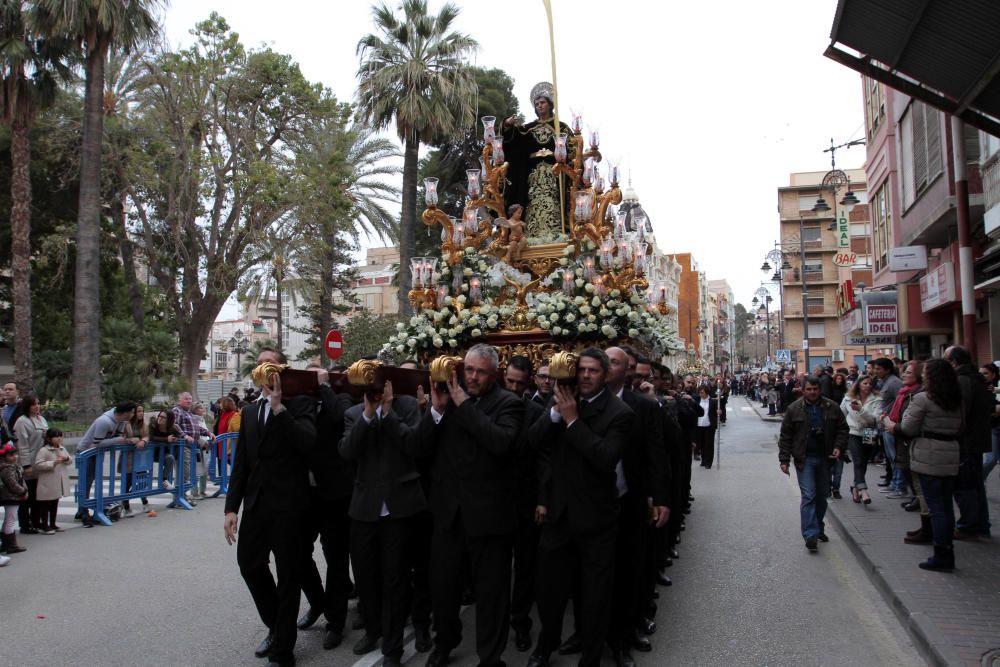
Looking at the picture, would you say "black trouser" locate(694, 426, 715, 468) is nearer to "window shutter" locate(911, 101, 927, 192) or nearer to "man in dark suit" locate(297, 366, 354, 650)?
"window shutter" locate(911, 101, 927, 192)

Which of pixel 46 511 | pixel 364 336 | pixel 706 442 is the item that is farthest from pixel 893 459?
pixel 364 336

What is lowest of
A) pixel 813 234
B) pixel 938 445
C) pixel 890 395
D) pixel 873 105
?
pixel 938 445

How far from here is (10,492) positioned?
8.12 meters

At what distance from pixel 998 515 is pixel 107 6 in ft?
66.2

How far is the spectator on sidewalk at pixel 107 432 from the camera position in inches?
412

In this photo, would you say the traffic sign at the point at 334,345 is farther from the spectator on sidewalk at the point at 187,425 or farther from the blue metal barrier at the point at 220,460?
the spectator on sidewalk at the point at 187,425

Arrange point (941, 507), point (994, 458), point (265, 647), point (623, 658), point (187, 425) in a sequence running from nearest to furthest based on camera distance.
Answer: point (623, 658), point (265, 647), point (941, 507), point (994, 458), point (187, 425)

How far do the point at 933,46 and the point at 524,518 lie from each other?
249 inches

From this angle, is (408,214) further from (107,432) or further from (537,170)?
(107,432)

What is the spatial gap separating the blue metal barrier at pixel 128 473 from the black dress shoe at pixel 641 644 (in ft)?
25.6

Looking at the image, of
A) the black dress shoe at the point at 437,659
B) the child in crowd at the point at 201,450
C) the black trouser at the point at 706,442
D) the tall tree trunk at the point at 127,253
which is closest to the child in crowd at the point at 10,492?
the child in crowd at the point at 201,450

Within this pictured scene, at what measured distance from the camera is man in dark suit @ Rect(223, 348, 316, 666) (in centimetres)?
489

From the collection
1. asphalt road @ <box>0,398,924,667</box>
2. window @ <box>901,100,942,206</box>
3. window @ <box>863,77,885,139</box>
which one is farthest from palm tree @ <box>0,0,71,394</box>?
window @ <box>863,77,885,139</box>

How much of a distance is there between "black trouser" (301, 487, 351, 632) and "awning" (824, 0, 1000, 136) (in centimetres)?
662
